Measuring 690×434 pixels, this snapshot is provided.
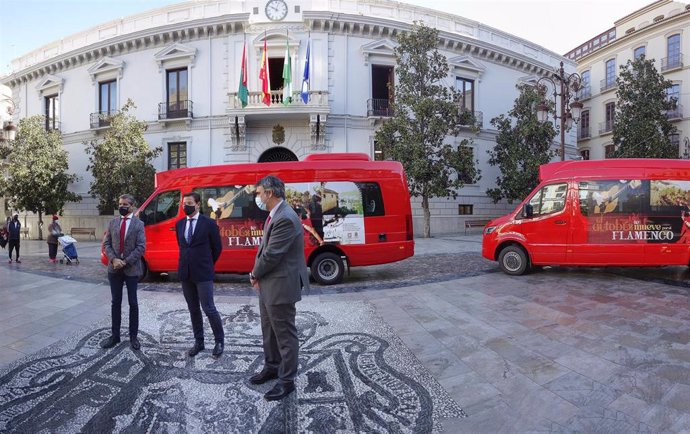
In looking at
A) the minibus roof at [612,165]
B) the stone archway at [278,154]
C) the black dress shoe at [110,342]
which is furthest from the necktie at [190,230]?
the stone archway at [278,154]

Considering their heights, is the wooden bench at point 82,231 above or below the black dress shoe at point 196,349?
above

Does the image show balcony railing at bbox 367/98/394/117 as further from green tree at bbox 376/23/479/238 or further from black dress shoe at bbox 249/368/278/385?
black dress shoe at bbox 249/368/278/385

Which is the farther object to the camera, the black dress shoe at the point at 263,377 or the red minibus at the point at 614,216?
the red minibus at the point at 614,216

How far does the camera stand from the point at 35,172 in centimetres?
1897

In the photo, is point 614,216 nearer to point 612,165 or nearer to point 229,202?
point 612,165

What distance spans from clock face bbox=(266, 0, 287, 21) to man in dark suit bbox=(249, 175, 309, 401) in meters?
19.4

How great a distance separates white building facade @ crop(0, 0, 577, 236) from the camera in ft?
62.7

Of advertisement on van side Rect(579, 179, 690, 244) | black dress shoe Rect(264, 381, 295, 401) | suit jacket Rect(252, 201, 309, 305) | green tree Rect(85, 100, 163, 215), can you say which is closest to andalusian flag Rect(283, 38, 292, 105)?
green tree Rect(85, 100, 163, 215)

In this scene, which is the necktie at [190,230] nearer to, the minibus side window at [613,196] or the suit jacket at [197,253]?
the suit jacket at [197,253]

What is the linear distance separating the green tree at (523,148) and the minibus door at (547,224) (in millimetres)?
12489

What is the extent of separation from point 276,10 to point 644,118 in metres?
23.7

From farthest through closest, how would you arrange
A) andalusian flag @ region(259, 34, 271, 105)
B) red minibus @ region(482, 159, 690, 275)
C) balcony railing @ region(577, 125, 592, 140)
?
balcony railing @ region(577, 125, 592, 140) → andalusian flag @ region(259, 34, 271, 105) → red minibus @ region(482, 159, 690, 275)

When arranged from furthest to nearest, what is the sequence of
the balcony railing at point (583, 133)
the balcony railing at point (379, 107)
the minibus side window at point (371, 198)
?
the balcony railing at point (583, 133) → the balcony railing at point (379, 107) → the minibus side window at point (371, 198)

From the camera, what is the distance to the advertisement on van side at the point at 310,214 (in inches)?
308
